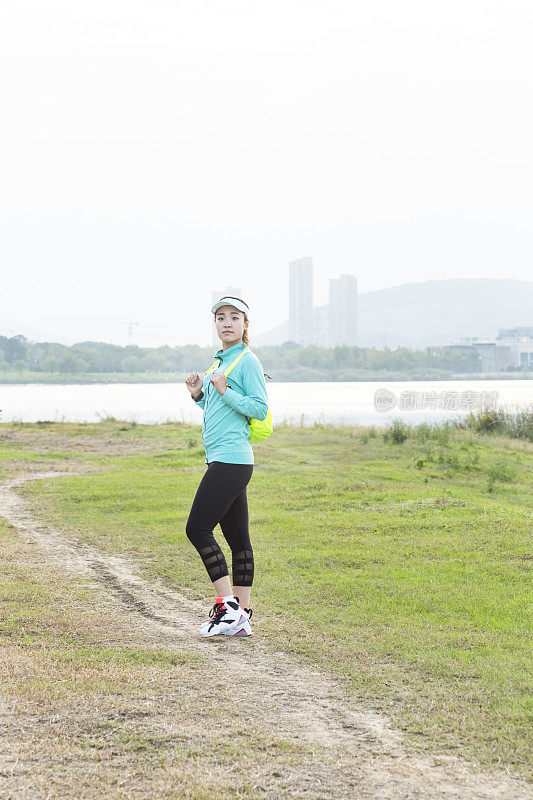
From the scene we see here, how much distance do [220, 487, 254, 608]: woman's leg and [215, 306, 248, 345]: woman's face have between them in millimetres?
1048

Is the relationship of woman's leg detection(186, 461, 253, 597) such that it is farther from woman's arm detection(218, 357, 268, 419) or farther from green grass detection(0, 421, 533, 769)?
green grass detection(0, 421, 533, 769)

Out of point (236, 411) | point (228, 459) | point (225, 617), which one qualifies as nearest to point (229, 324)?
point (236, 411)

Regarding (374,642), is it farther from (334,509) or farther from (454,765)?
(334,509)

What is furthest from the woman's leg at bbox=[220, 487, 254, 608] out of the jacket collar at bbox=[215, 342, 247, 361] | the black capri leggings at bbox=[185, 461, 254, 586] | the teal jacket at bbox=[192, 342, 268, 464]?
the jacket collar at bbox=[215, 342, 247, 361]

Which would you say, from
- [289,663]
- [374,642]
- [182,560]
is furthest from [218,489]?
[182,560]

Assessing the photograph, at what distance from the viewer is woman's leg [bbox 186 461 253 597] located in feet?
16.4

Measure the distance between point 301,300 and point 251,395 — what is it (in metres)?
155

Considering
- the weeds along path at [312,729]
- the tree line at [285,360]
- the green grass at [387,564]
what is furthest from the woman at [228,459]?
the tree line at [285,360]

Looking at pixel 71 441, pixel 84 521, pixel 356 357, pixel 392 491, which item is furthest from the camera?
pixel 356 357

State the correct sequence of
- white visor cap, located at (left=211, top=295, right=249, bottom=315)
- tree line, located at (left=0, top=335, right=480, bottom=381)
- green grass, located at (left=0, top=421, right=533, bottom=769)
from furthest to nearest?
tree line, located at (left=0, top=335, right=480, bottom=381), white visor cap, located at (left=211, top=295, right=249, bottom=315), green grass, located at (left=0, top=421, right=533, bottom=769)

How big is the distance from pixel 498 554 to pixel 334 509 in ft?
10.3

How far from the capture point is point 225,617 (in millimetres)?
5219

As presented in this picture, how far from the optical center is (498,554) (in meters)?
7.77

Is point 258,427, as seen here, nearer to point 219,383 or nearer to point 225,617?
point 219,383
